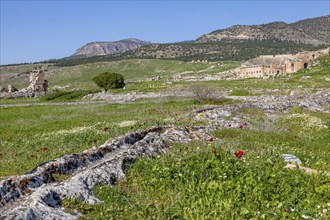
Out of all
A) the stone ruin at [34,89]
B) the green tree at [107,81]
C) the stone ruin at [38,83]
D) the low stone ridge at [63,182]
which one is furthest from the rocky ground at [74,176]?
the stone ruin at [38,83]

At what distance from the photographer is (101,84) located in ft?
317

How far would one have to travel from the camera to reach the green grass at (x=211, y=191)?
29.5ft

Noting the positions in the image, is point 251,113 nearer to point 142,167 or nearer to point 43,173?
point 142,167

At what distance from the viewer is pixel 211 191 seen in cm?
1025

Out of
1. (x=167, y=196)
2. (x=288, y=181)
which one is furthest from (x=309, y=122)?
(x=167, y=196)

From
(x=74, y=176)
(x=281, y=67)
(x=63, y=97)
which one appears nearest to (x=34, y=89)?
(x=63, y=97)

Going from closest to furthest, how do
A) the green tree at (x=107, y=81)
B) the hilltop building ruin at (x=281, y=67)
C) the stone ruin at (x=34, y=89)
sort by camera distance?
the green tree at (x=107, y=81), the stone ruin at (x=34, y=89), the hilltop building ruin at (x=281, y=67)

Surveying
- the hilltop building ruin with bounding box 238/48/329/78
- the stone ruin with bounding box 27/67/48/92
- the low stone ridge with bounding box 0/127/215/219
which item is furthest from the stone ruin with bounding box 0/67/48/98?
the low stone ridge with bounding box 0/127/215/219

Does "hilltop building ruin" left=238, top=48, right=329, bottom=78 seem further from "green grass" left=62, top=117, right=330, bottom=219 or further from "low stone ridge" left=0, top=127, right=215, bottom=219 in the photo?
"green grass" left=62, top=117, right=330, bottom=219

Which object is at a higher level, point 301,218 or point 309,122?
point 301,218

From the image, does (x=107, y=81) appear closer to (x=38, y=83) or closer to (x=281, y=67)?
(x=38, y=83)

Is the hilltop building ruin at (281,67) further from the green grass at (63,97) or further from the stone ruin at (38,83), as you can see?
the stone ruin at (38,83)

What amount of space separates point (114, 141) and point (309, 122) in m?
16.7

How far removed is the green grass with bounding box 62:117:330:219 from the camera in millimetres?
9000
